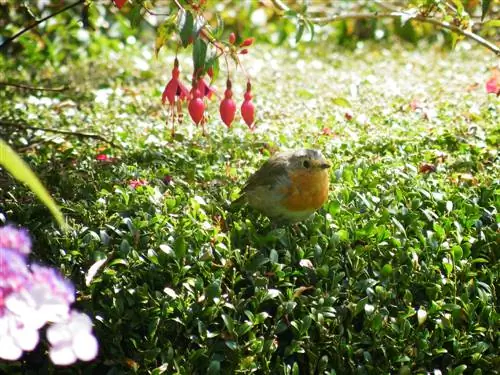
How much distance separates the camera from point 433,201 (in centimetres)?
328

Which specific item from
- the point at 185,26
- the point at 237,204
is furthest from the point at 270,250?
the point at 185,26

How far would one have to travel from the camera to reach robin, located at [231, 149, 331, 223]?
3.03m

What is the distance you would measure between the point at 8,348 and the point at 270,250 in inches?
59.6

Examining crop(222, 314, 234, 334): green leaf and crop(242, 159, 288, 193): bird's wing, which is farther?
crop(242, 159, 288, 193): bird's wing

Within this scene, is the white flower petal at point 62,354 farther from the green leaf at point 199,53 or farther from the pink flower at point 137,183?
the pink flower at point 137,183

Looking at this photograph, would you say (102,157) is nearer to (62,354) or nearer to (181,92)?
(181,92)

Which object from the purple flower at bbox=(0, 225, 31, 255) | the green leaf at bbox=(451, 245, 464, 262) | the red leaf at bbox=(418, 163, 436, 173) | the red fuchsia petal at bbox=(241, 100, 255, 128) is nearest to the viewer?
the purple flower at bbox=(0, 225, 31, 255)

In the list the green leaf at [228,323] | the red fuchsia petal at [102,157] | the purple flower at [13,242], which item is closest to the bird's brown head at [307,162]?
the green leaf at [228,323]

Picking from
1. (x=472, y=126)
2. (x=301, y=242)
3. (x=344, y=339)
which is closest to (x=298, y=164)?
(x=301, y=242)

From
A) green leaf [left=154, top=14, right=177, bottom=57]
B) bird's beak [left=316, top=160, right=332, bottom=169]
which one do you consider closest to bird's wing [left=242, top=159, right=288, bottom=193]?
bird's beak [left=316, top=160, right=332, bottom=169]

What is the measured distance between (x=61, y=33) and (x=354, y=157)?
4090mm

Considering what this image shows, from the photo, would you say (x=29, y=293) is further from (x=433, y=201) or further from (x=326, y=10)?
(x=326, y=10)

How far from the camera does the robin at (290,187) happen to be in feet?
9.93

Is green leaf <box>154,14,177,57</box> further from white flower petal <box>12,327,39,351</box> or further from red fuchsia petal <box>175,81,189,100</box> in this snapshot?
white flower petal <box>12,327,39,351</box>
